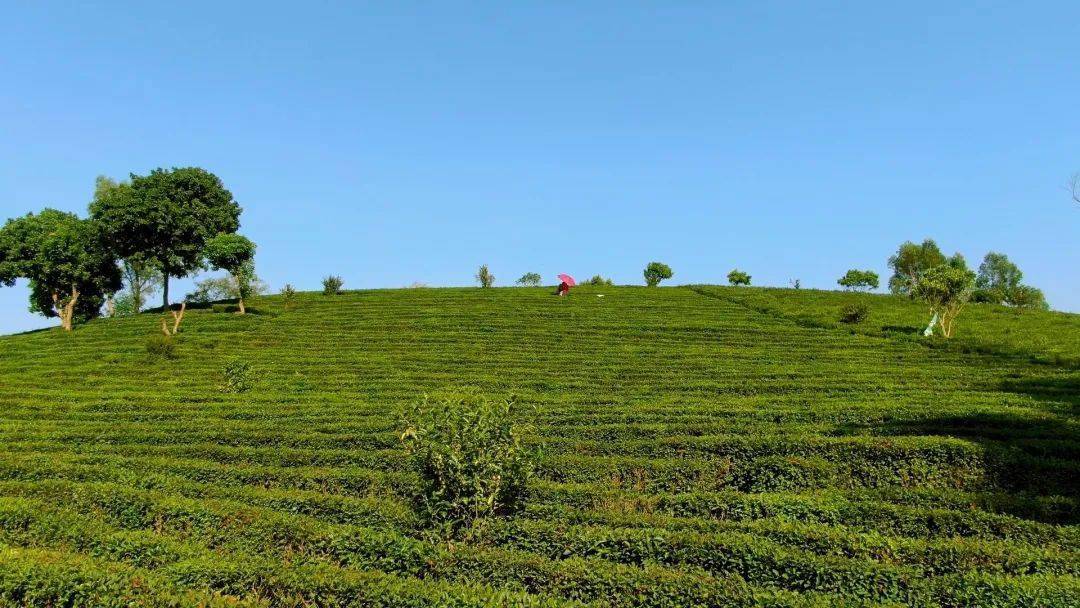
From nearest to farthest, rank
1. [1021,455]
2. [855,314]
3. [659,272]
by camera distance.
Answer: [1021,455], [855,314], [659,272]

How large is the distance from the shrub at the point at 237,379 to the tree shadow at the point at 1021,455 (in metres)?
21.8

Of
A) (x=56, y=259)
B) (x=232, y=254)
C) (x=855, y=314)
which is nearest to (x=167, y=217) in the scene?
(x=232, y=254)

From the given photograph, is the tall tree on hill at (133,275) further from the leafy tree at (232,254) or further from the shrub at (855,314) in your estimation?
the shrub at (855,314)

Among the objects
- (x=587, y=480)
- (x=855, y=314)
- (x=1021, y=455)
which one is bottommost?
(x=587, y=480)

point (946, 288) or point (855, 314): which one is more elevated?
point (946, 288)

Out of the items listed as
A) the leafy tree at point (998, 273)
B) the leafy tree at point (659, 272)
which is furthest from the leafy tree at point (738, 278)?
the leafy tree at point (998, 273)

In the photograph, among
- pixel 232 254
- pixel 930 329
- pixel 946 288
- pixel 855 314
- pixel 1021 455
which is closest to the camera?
pixel 1021 455

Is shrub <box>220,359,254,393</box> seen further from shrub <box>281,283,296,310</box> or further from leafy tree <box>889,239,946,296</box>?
leafy tree <box>889,239,946,296</box>

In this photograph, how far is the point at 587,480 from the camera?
14.6 metres

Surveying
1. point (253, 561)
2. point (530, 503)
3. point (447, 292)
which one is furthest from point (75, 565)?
point (447, 292)

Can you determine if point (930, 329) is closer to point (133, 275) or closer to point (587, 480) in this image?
point (587, 480)

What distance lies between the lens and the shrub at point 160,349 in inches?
1225

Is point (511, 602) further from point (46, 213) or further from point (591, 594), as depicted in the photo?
point (46, 213)

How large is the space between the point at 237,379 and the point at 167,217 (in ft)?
68.1
